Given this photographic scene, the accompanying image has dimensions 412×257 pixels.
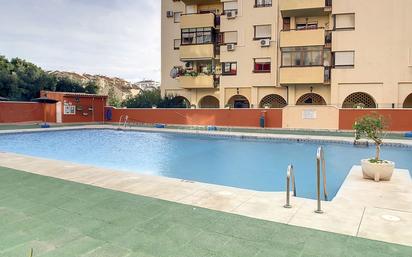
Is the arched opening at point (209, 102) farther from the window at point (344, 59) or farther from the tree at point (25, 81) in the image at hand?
the tree at point (25, 81)

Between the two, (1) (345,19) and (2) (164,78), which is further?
(2) (164,78)

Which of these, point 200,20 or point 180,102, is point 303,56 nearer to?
point 200,20

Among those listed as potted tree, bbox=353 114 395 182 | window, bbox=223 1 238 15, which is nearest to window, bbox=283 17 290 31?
window, bbox=223 1 238 15

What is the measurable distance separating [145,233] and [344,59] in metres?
24.2

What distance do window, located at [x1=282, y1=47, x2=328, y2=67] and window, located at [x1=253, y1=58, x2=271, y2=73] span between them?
176cm

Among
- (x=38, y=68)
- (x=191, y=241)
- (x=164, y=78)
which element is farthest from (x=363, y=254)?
(x=38, y=68)

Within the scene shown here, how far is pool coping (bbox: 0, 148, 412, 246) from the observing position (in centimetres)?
462

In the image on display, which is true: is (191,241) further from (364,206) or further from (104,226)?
(364,206)

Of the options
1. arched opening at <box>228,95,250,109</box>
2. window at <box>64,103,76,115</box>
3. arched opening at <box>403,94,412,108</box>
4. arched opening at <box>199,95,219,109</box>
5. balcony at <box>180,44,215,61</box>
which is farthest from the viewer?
arched opening at <box>199,95,219,109</box>

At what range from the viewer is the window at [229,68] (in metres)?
29.0

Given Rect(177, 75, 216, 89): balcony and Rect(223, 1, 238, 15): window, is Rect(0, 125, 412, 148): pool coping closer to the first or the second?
Rect(177, 75, 216, 89): balcony

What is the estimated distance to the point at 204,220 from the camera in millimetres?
4875

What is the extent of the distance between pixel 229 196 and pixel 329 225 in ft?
6.52

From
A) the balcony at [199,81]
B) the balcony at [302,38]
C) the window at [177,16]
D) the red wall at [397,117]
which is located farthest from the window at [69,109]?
the red wall at [397,117]
